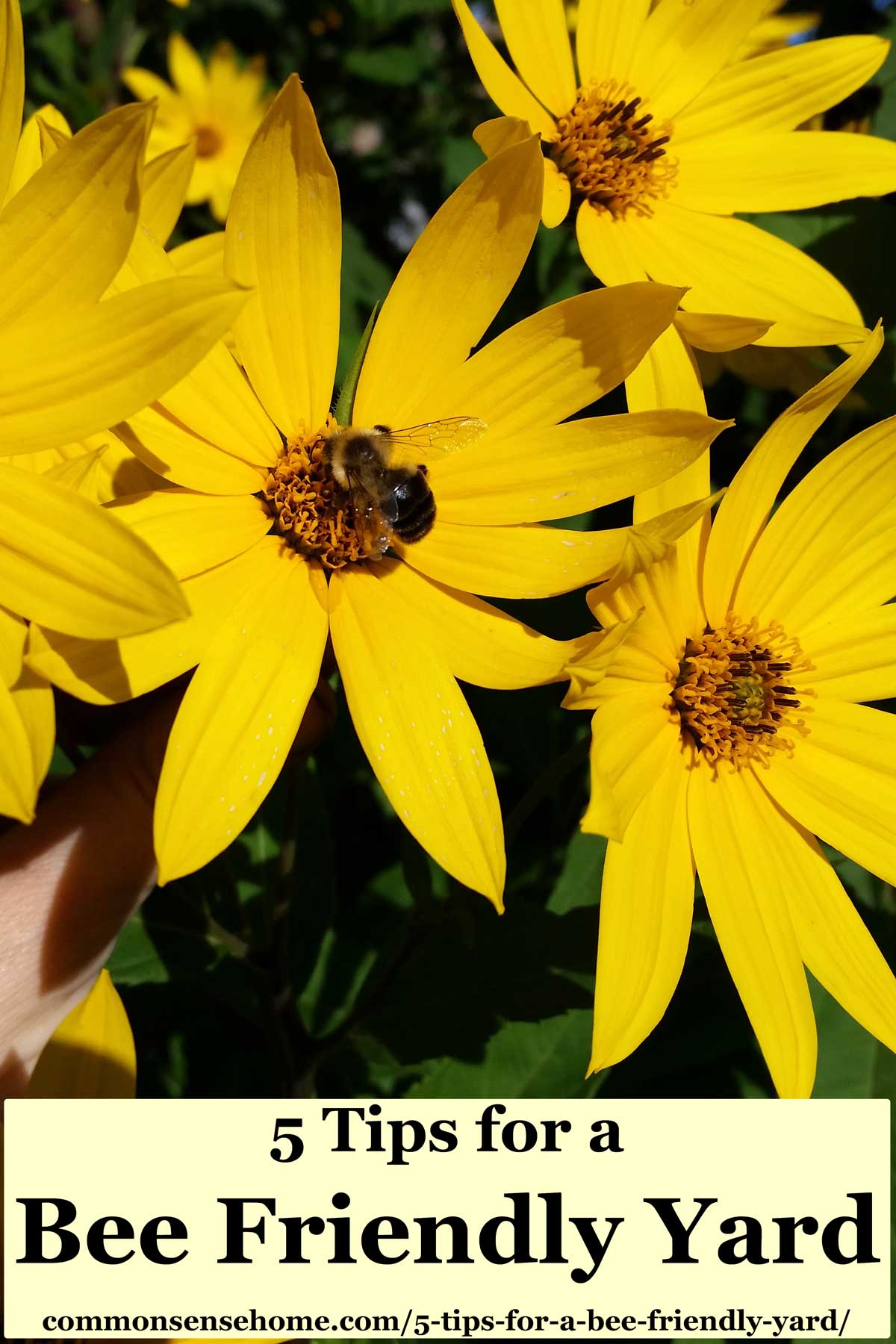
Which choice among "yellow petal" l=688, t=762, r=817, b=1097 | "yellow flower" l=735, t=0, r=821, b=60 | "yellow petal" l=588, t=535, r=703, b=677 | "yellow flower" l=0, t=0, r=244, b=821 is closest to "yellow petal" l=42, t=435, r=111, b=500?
"yellow flower" l=0, t=0, r=244, b=821

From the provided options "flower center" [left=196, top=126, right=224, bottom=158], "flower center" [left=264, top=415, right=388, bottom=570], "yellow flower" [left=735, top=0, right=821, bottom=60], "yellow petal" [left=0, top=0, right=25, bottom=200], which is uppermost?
"flower center" [left=196, top=126, right=224, bottom=158]

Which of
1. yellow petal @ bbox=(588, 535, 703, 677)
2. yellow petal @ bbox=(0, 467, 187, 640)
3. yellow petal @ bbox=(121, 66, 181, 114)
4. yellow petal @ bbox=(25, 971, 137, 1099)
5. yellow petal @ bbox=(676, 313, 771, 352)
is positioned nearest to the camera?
yellow petal @ bbox=(0, 467, 187, 640)

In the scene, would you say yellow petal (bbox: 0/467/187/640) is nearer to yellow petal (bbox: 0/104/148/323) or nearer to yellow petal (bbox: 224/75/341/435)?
yellow petal (bbox: 0/104/148/323)

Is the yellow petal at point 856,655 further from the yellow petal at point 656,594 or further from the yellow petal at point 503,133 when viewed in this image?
the yellow petal at point 503,133

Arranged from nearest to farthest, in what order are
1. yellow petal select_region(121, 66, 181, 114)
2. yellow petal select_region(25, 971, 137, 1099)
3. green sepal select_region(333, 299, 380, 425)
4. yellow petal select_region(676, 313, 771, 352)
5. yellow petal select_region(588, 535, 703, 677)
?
yellow petal select_region(588, 535, 703, 677) → yellow petal select_region(676, 313, 771, 352) → green sepal select_region(333, 299, 380, 425) → yellow petal select_region(25, 971, 137, 1099) → yellow petal select_region(121, 66, 181, 114)

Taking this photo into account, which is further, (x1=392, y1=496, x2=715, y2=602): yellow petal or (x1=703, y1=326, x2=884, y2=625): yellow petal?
(x1=703, y1=326, x2=884, y2=625): yellow petal

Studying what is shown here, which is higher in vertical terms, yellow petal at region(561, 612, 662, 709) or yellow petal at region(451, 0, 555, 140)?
yellow petal at region(451, 0, 555, 140)
